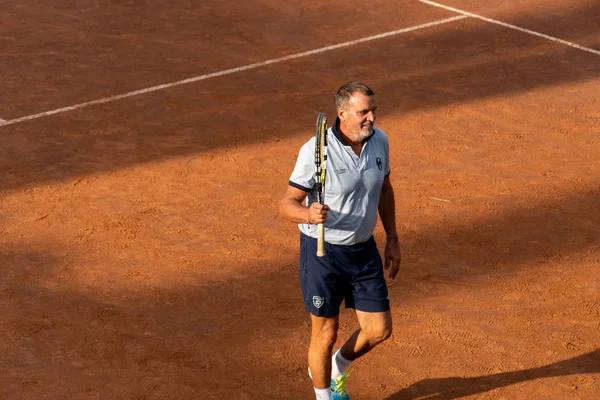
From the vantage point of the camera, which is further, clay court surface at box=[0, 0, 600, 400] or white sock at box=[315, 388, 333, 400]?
clay court surface at box=[0, 0, 600, 400]

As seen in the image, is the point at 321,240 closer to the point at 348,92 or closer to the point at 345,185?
the point at 345,185

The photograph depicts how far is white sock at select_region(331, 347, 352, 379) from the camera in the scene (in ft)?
27.0

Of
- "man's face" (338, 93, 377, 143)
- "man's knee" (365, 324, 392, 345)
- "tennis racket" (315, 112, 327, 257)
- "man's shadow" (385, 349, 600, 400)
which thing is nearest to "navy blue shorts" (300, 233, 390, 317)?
"man's knee" (365, 324, 392, 345)

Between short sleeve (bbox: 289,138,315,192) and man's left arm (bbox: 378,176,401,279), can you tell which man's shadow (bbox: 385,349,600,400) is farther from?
short sleeve (bbox: 289,138,315,192)

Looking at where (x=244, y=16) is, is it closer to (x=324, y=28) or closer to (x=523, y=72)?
(x=324, y=28)

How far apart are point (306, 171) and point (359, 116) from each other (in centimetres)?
51

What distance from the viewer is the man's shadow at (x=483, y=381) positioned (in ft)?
28.2

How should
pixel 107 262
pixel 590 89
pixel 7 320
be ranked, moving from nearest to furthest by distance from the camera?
pixel 7 320 < pixel 107 262 < pixel 590 89

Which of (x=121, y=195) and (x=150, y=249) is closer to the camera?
(x=150, y=249)

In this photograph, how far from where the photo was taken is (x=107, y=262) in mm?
10812

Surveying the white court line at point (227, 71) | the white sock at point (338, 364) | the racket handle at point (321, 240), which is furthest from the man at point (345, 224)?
the white court line at point (227, 71)

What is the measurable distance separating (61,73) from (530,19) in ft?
26.2

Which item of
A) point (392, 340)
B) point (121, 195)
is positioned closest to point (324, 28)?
point (121, 195)

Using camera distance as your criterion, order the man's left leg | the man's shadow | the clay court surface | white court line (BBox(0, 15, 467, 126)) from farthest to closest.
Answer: white court line (BBox(0, 15, 467, 126)), the clay court surface, the man's shadow, the man's left leg
